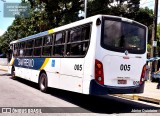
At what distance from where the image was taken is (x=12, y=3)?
30.7 metres

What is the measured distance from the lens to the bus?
32.1ft

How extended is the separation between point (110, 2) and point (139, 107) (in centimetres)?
2576

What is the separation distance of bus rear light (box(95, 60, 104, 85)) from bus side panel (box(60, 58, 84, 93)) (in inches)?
29.8

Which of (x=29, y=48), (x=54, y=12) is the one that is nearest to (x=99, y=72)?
(x=29, y=48)

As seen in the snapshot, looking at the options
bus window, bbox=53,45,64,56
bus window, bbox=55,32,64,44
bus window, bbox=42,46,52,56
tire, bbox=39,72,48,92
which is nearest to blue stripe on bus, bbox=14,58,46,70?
bus window, bbox=42,46,52,56

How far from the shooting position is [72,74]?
36.3ft

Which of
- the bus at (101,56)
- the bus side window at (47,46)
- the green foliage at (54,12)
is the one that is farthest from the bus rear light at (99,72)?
the green foliage at (54,12)

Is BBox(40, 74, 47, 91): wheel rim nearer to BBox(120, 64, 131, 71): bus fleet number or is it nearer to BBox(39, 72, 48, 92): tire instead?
BBox(39, 72, 48, 92): tire

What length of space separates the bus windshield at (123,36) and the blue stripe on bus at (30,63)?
5.15 metres

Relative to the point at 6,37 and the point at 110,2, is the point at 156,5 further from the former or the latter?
the point at 6,37

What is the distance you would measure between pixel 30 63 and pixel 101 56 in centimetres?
763

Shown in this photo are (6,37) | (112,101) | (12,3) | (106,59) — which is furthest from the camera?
(6,37)

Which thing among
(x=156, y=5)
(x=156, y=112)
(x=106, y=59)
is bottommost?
(x=156, y=112)

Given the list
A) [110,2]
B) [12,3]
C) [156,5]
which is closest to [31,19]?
[12,3]
